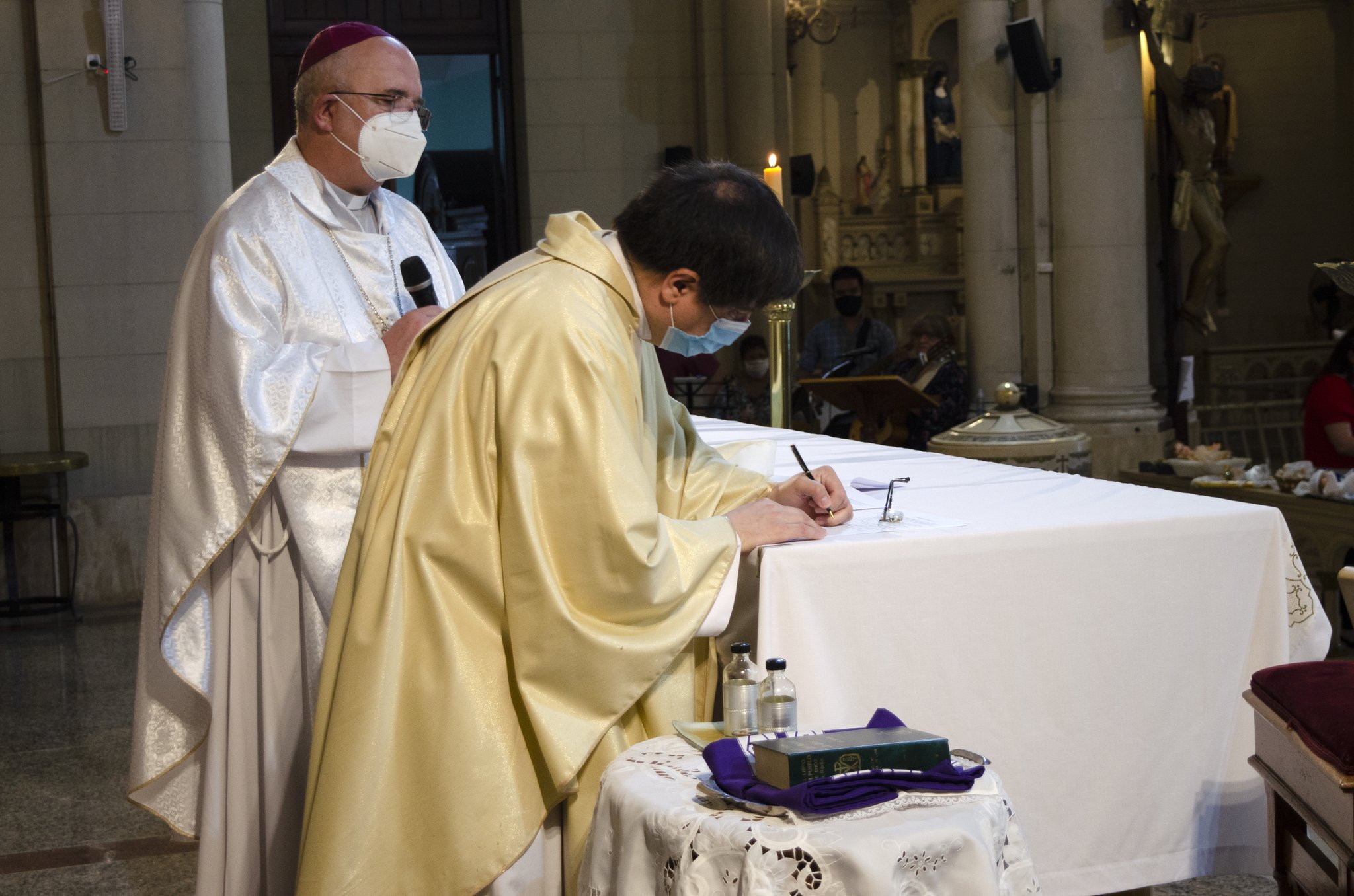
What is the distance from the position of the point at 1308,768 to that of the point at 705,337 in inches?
52.6

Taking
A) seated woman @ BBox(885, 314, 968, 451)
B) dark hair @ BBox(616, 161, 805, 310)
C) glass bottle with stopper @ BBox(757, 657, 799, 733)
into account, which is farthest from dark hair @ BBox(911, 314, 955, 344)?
glass bottle with stopper @ BBox(757, 657, 799, 733)

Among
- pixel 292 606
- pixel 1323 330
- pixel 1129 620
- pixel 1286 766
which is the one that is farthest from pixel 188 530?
pixel 1323 330

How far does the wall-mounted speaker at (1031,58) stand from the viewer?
838 cm

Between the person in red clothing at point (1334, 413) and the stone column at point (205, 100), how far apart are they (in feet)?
18.8

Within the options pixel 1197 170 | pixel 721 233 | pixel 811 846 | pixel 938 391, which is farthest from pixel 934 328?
pixel 811 846

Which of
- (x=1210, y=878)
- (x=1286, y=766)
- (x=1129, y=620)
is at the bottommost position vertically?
(x=1210, y=878)

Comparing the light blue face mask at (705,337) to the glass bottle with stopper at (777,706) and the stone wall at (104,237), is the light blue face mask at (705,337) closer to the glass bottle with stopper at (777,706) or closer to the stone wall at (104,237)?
the glass bottle with stopper at (777,706)

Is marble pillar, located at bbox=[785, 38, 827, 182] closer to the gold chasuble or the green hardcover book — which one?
the gold chasuble

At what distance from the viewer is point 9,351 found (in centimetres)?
805

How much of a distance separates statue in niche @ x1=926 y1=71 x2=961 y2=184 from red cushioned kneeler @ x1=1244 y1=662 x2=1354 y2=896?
500 inches

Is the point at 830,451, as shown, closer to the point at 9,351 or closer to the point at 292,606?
the point at 292,606

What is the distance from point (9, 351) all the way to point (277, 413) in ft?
19.2

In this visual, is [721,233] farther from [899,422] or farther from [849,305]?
[849,305]

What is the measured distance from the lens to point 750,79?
11219 mm
